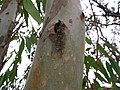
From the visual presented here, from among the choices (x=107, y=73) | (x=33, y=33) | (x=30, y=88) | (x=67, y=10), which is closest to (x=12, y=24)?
(x=67, y=10)

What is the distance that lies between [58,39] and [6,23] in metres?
0.35

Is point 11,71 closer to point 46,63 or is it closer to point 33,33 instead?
point 33,33

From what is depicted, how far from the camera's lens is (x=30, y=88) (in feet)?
1.32

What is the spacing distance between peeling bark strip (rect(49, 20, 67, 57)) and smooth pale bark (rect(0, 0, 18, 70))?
256 mm

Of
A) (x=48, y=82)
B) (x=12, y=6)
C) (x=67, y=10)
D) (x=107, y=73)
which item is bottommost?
(x=107, y=73)

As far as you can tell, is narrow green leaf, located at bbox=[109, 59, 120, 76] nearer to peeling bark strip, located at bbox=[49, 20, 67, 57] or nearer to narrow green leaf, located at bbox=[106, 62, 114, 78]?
narrow green leaf, located at bbox=[106, 62, 114, 78]

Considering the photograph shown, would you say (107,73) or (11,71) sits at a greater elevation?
(11,71)

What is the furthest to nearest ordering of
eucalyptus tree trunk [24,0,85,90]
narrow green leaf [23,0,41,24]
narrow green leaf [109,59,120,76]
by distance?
1. narrow green leaf [109,59,120,76]
2. narrow green leaf [23,0,41,24]
3. eucalyptus tree trunk [24,0,85,90]

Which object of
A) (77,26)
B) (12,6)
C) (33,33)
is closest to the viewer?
(77,26)

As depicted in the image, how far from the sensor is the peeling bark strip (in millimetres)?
449

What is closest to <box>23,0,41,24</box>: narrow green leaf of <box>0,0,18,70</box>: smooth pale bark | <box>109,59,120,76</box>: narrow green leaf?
<box>0,0,18,70</box>: smooth pale bark

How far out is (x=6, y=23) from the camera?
2.53 feet

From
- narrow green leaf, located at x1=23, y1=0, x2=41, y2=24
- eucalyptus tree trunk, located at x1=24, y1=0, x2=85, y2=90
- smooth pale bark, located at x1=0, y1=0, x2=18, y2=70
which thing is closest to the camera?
eucalyptus tree trunk, located at x1=24, y1=0, x2=85, y2=90

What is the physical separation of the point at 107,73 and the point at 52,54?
0.77 meters
